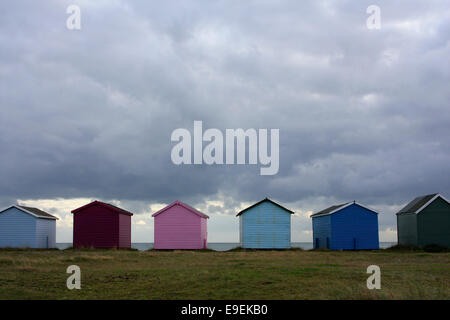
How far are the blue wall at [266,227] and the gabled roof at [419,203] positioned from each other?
11.8m

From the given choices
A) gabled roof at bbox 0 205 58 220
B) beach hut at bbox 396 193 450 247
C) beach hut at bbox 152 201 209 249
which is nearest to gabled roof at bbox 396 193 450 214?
beach hut at bbox 396 193 450 247

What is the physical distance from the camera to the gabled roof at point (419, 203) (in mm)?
47753

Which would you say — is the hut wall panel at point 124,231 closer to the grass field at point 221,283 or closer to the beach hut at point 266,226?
the beach hut at point 266,226

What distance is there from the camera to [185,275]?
22875 millimetres

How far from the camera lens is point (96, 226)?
47.3 metres

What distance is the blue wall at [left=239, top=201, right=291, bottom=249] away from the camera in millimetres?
48156

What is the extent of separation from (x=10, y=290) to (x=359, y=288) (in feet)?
40.8

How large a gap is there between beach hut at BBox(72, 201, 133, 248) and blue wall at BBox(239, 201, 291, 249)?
1179 centimetres

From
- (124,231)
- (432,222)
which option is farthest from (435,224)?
(124,231)

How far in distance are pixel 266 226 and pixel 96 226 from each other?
1550cm

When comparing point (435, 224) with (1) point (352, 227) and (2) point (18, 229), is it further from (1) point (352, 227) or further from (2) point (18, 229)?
(2) point (18, 229)

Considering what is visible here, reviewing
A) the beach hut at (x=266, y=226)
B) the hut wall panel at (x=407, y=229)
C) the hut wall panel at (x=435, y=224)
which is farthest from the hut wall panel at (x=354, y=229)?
the beach hut at (x=266, y=226)
